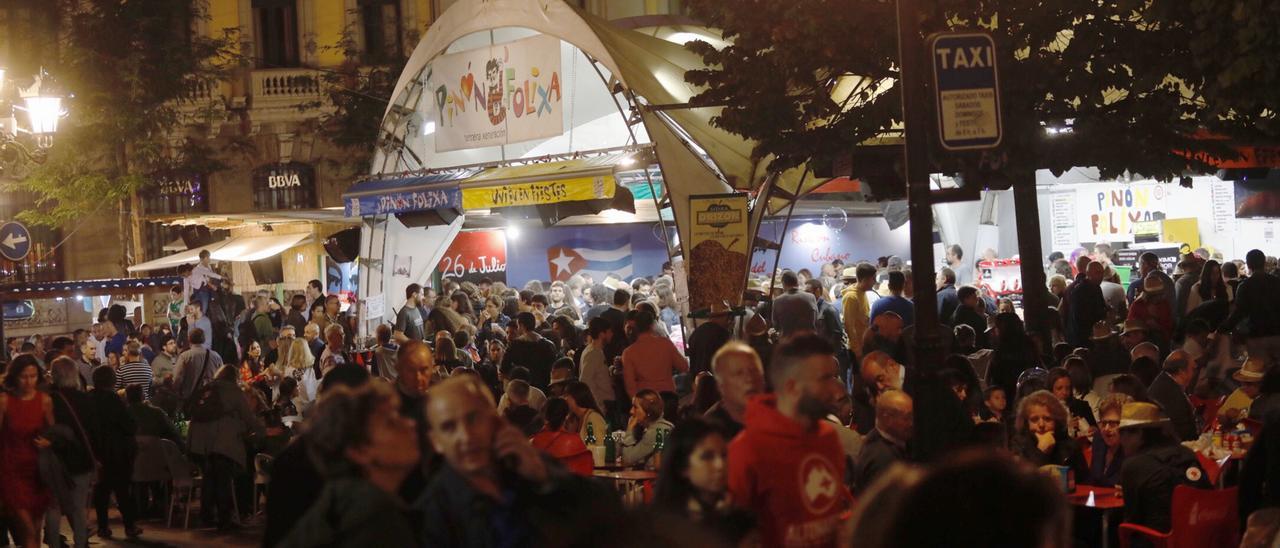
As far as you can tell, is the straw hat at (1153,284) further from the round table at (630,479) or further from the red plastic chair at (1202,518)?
the red plastic chair at (1202,518)

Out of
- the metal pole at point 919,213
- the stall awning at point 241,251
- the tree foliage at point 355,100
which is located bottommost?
the metal pole at point 919,213

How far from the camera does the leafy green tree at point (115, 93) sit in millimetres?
30188

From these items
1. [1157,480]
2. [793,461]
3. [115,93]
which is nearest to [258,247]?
[115,93]

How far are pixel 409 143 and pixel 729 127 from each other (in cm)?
772

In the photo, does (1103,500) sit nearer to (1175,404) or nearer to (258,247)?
(1175,404)

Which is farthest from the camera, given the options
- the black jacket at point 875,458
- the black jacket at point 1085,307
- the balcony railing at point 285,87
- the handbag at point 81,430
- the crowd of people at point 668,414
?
the balcony railing at point 285,87

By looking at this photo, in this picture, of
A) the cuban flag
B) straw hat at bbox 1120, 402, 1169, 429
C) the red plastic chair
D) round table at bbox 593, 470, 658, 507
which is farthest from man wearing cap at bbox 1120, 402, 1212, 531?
the cuban flag

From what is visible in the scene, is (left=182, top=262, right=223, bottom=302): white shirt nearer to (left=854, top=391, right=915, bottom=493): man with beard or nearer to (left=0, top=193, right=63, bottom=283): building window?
(left=0, top=193, right=63, bottom=283): building window

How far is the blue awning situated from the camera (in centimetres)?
1948

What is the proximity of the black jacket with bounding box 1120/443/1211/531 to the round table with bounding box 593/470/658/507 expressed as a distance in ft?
10.0

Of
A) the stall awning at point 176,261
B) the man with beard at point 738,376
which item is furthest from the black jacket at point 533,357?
the stall awning at point 176,261

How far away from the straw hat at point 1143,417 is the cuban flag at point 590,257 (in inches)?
758

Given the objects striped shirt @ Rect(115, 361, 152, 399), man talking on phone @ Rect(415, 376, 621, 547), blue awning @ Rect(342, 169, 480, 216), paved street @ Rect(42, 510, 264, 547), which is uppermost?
blue awning @ Rect(342, 169, 480, 216)

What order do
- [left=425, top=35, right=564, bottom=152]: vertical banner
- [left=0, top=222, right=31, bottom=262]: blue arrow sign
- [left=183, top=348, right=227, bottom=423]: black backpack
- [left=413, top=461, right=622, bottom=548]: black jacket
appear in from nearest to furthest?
[left=413, top=461, right=622, bottom=548]: black jacket → [left=183, top=348, right=227, bottom=423]: black backpack → [left=0, top=222, right=31, bottom=262]: blue arrow sign → [left=425, top=35, right=564, bottom=152]: vertical banner
